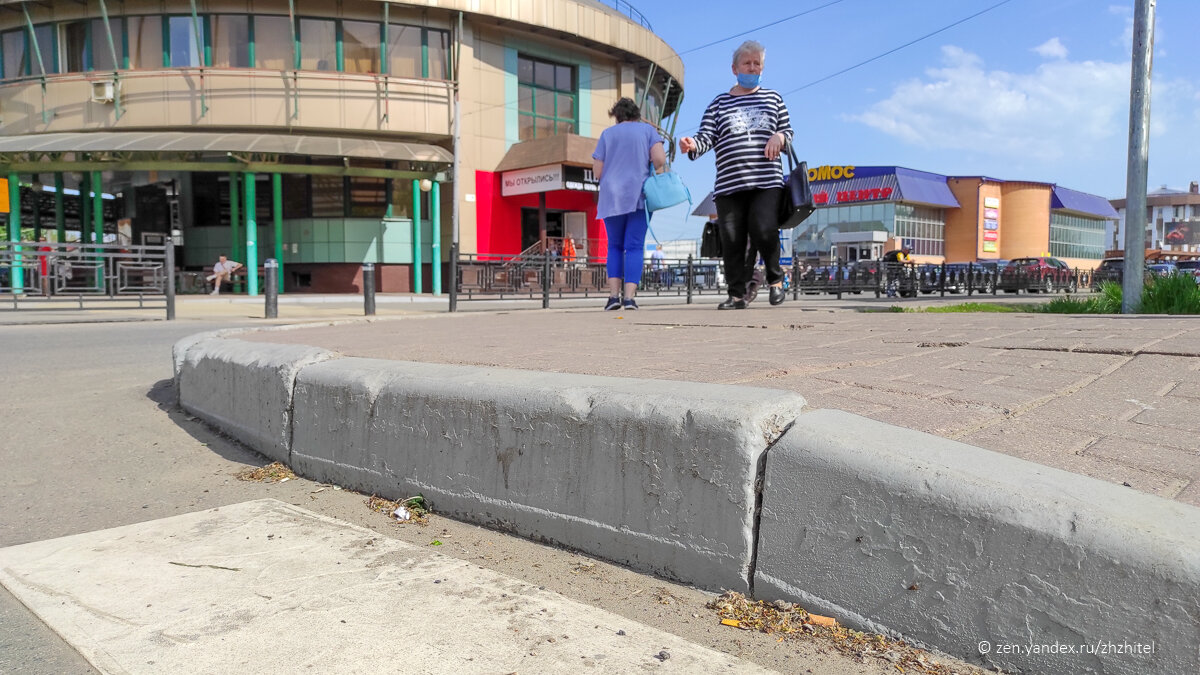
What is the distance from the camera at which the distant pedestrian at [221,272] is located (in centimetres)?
2195

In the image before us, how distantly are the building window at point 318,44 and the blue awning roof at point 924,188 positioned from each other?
1706 inches

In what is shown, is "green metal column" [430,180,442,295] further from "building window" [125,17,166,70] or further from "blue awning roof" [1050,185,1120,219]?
"blue awning roof" [1050,185,1120,219]

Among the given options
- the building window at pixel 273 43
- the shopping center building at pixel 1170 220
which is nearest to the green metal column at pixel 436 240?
the building window at pixel 273 43

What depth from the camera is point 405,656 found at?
1.66 m

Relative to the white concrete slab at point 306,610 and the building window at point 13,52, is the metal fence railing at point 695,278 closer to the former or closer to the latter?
the white concrete slab at point 306,610

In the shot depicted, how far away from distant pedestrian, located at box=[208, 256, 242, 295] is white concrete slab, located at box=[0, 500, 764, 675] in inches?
848

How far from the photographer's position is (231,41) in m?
22.4

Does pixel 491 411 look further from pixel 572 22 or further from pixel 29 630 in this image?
pixel 572 22

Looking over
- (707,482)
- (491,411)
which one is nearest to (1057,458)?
(707,482)

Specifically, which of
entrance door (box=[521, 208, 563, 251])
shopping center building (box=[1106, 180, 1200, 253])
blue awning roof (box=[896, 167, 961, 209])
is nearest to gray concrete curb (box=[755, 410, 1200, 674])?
entrance door (box=[521, 208, 563, 251])

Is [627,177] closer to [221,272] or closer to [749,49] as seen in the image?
[749,49]

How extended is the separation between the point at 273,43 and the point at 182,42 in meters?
2.54

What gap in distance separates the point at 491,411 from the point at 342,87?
22486 millimetres

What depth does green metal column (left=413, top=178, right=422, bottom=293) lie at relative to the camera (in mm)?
23484
